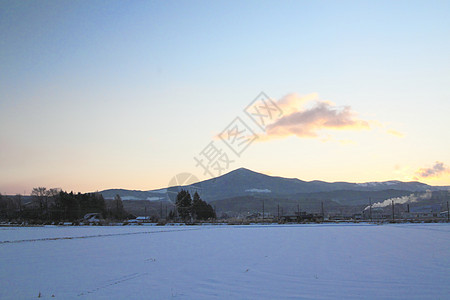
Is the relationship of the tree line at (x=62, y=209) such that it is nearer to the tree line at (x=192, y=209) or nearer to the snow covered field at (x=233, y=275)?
the tree line at (x=192, y=209)

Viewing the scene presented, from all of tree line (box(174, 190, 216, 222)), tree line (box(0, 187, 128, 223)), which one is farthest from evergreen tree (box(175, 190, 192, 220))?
tree line (box(0, 187, 128, 223))

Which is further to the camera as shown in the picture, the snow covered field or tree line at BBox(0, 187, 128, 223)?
tree line at BBox(0, 187, 128, 223)

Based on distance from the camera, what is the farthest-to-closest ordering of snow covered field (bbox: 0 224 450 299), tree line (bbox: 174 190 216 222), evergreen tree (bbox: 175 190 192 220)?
evergreen tree (bbox: 175 190 192 220) → tree line (bbox: 174 190 216 222) → snow covered field (bbox: 0 224 450 299)

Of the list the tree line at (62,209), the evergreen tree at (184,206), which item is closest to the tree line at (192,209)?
the evergreen tree at (184,206)

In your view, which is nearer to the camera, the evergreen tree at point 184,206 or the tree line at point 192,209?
the tree line at point 192,209

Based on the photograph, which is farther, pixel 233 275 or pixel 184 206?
pixel 184 206

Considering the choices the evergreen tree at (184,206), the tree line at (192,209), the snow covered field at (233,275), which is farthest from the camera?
the evergreen tree at (184,206)

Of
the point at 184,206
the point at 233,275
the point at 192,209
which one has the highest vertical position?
the point at 184,206

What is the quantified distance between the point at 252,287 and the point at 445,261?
621 cm

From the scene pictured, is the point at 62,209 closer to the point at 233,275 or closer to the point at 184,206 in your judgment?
the point at 184,206

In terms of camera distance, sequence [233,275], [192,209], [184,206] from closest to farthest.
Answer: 1. [233,275]
2. [192,209]
3. [184,206]

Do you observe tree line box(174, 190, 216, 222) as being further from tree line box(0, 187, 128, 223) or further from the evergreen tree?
tree line box(0, 187, 128, 223)

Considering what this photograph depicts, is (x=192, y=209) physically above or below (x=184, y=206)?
below

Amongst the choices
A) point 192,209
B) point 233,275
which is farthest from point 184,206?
point 233,275
